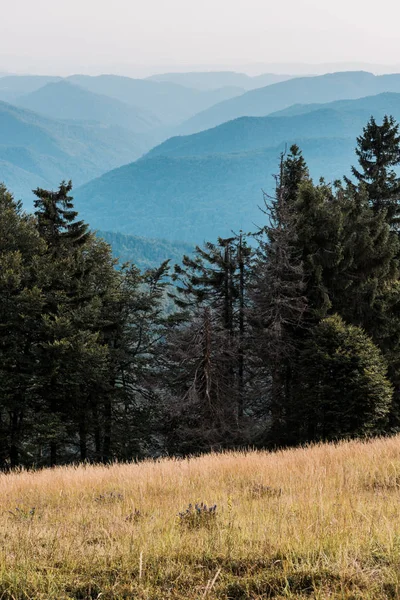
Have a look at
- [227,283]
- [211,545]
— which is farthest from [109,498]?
[227,283]

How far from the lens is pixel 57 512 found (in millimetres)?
5312

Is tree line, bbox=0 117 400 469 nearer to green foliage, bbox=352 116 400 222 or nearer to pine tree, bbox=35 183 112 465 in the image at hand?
pine tree, bbox=35 183 112 465

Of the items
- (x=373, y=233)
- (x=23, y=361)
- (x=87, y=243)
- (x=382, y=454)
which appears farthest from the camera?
(x=87, y=243)

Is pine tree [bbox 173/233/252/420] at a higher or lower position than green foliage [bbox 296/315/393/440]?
higher

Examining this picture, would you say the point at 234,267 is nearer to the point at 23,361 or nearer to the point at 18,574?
the point at 23,361

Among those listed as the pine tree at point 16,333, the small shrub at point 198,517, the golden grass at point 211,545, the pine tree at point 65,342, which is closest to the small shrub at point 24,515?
the golden grass at point 211,545

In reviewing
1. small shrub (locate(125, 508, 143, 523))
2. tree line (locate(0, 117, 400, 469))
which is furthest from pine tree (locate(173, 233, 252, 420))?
small shrub (locate(125, 508, 143, 523))

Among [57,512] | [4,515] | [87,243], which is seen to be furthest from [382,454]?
[87,243]

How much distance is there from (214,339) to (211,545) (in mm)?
17667

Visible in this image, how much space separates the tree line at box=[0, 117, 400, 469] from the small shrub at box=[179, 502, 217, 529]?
14995 mm

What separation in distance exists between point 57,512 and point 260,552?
2.89 metres

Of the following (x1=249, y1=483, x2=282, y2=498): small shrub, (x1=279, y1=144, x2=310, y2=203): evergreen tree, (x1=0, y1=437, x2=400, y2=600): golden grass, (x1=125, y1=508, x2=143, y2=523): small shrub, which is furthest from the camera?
(x1=279, y1=144, x2=310, y2=203): evergreen tree

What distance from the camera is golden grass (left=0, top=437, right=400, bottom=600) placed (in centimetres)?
291

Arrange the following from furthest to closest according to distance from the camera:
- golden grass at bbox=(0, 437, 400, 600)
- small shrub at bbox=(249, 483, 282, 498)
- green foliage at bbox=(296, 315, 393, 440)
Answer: green foliage at bbox=(296, 315, 393, 440), small shrub at bbox=(249, 483, 282, 498), golden grass at bbox=(0, 437, 400, 600)
